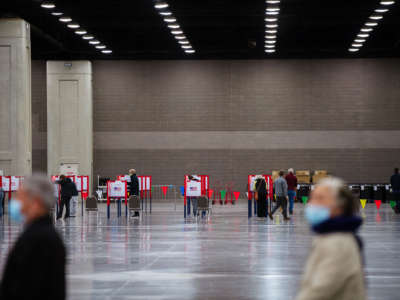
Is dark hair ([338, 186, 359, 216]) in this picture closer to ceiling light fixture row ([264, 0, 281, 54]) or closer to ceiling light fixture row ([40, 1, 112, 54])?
ceiling light fixture row ([264, 0, 281, 54])

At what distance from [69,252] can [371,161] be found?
101 feet

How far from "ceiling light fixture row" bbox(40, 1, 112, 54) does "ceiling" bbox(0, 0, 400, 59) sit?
31 cm

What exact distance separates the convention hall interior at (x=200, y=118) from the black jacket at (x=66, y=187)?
0.17 feet

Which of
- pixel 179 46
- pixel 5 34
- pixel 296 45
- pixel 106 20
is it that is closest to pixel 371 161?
pixel 296 45

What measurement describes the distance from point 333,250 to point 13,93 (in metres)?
30.3

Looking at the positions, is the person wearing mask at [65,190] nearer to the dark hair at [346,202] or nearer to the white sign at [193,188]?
the white sign at [193,188]

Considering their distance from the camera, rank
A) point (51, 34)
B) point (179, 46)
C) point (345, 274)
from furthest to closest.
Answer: point (179, 46)
point (51, 34)
point (345, 274)

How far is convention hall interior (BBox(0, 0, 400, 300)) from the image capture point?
84.7 feet

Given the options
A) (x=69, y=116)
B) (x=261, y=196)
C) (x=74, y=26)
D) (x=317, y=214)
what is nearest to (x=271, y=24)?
(x=74, y=26)

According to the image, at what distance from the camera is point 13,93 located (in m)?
33.0

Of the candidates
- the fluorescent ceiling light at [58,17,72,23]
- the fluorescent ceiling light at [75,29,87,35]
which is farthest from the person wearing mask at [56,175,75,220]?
the fluorescent ceiling light at [75,29,87,35]

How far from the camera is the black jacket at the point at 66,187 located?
28.1 m

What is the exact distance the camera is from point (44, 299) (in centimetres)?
449

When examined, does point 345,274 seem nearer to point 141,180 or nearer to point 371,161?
point 141,180
